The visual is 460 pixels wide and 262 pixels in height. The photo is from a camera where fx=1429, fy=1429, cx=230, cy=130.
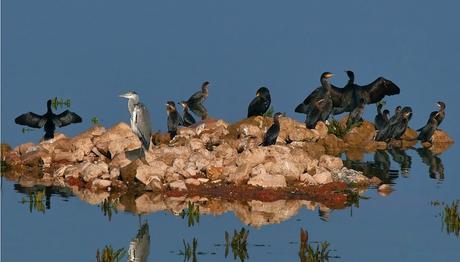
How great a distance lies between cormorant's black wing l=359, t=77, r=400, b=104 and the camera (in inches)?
1582

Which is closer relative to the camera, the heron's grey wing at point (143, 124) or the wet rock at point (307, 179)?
the wet rock at point (307, 179)

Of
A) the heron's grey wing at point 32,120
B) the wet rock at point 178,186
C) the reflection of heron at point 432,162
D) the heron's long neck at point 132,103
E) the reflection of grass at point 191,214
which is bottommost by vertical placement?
the reflection of grass at point 191,214

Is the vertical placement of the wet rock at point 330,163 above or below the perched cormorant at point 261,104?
below

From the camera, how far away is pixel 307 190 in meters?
29.4

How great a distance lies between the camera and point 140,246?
78.4 ft

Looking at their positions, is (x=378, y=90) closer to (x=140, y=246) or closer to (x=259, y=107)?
(x=259, y=107)

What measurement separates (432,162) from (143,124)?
8801 mm

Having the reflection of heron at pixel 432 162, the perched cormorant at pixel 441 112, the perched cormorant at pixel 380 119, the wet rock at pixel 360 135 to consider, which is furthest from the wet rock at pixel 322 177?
the perched cormorant at pixel 441 112

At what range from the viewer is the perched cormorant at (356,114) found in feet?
130

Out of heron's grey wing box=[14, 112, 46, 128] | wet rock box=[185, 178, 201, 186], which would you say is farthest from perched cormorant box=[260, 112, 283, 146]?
heron's grey wing box=[14, 112, 46, 128]

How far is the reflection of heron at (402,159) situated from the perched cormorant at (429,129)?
5.22 ft

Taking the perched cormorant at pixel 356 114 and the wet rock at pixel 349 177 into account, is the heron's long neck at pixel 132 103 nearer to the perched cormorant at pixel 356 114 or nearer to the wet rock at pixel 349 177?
the wet rock at pixel 349 177

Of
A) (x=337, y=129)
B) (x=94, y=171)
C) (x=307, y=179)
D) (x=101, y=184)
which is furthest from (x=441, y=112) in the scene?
(x=101, y=184)

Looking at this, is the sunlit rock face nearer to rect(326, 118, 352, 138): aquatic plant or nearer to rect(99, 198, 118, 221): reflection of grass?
rect(99, 198, 118, 221): reflection of grass
